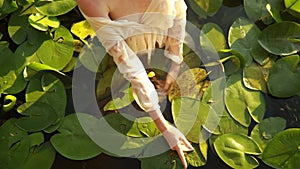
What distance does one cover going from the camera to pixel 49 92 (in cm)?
131

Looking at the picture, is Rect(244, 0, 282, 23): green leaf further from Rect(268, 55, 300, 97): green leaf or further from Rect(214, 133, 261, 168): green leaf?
Rect(214, 133, 261, 168): green leaf

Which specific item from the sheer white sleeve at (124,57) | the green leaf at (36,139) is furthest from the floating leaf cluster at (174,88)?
the sheer white sleeve at (124,57)

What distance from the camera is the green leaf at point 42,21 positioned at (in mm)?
1363

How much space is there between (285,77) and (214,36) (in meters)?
0.24

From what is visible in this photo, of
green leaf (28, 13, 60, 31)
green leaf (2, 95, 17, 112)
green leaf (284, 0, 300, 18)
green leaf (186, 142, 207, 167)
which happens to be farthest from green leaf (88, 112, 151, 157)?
green leaf (284, 0, 300, 18)

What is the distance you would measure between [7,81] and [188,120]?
520 mm

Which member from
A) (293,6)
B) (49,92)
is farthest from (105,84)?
(293,6)

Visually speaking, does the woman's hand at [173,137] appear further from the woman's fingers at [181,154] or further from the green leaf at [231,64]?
the green leaf at [231,64]

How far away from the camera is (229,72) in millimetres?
1361

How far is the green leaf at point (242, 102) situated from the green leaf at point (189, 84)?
0.26 feet

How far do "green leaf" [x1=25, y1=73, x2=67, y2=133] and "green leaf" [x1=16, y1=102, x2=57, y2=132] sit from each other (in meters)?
0.01

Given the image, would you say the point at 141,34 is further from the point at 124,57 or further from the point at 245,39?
the point at 245,39

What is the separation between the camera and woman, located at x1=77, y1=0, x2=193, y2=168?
1.05 meters

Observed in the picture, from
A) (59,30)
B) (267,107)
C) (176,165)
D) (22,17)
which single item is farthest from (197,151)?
(22,17)
